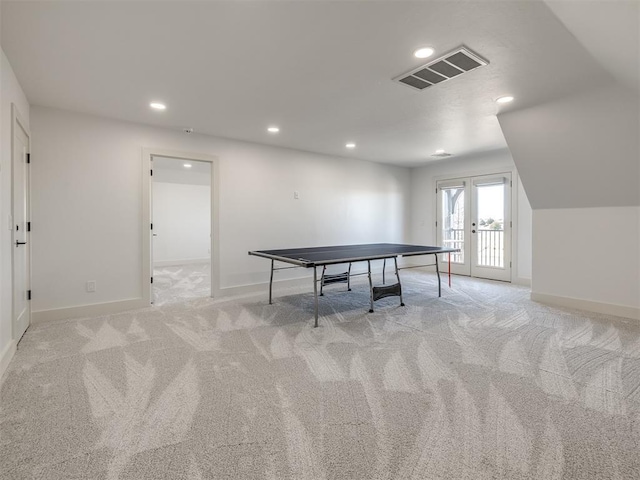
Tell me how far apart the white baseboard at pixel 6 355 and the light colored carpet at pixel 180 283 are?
1659mm

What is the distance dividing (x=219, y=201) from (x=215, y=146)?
0.81 metres

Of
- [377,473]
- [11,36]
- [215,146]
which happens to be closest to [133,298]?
[215,146]

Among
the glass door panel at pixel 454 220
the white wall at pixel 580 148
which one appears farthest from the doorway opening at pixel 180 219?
the white wall at pixel 580 148

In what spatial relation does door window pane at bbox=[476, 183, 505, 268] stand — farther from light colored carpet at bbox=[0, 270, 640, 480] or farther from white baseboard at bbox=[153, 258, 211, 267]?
white baseboard at bbox=[153, 258, 211, 267]

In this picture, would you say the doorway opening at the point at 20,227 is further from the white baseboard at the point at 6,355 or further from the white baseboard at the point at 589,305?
the white baseboard at the point at 589,305

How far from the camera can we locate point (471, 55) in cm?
242

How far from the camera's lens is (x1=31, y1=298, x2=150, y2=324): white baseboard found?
11.5 feet

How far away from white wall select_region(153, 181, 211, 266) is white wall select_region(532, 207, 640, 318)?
7862mm

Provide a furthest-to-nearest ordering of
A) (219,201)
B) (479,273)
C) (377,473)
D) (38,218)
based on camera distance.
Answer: (479,273) < (219,201) < (38,218) < (377,473)

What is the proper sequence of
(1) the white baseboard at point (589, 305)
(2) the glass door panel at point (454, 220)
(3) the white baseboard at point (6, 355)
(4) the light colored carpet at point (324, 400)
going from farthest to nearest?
(2) the glass door panel at point (454, 220), (1) the white baseboard at point (589, 305), (3) the white baseboard at point (6, 355), (4) the light colored carpet at point (324, 400)

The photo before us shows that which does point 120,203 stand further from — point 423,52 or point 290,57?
point 423,52

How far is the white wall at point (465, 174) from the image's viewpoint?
5.55 metres

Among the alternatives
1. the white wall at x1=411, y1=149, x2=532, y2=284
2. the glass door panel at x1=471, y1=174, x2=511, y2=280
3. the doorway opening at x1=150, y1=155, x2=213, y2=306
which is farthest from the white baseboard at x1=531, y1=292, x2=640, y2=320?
the doorway opening at x1=150, y1=155, x2=213, y2=306

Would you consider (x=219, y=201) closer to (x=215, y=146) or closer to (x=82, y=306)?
(x=215, y=146)
